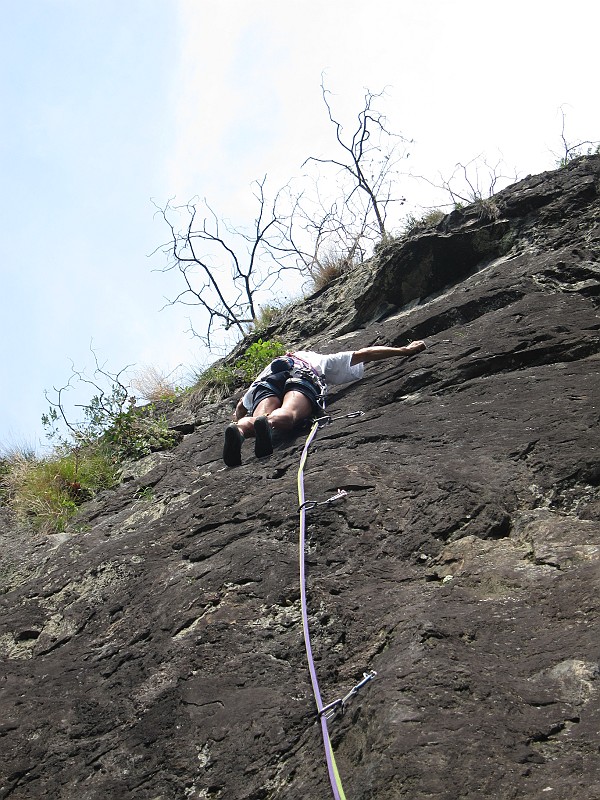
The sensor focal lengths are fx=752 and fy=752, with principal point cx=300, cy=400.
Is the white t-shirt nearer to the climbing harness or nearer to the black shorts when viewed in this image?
the black shorts

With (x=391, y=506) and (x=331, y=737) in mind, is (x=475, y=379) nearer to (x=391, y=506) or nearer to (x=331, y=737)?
(x=391, y=506)

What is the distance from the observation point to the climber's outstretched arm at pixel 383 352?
20.2 feet

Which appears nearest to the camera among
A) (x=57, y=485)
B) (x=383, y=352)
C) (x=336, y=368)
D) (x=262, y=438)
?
(x=262, y=438)

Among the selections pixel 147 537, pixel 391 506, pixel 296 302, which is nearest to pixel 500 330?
pixel 391 506

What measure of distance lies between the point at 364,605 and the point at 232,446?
2.38 metres

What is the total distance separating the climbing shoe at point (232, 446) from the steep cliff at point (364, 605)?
6.8 inches

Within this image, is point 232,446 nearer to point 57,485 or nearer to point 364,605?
point 364,605

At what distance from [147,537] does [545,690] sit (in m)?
2.83

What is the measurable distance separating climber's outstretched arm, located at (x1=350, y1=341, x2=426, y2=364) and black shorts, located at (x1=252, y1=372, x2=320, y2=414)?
528 mm

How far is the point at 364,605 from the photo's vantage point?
3283mm

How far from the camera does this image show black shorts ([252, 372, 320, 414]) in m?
6.01

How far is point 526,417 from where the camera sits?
4.45 m

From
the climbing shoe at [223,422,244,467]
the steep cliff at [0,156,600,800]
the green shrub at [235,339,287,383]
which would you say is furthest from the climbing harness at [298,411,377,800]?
the green shrub at [235,339,287,383]

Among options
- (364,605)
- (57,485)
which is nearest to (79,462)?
(57,485)
